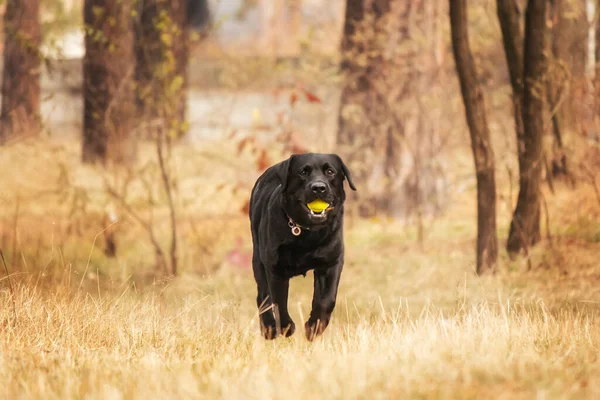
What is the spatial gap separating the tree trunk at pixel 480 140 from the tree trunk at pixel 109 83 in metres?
3.33

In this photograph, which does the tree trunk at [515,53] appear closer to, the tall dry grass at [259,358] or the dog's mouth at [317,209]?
the tall dry grass at [259,358]

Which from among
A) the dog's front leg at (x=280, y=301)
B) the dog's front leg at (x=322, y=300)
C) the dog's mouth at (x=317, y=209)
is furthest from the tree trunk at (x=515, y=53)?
the dog's mouth at (x=317, y=209)

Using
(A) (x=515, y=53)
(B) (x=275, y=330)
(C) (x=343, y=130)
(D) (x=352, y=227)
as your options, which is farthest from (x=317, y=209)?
(C) (x=343, y=130)

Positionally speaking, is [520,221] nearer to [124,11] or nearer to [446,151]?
[446,151]

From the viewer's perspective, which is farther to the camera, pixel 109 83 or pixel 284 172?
pixel 109 83

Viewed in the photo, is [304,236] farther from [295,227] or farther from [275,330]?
[275,330]

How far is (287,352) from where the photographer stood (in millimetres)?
5098

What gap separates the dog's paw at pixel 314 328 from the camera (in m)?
5.77

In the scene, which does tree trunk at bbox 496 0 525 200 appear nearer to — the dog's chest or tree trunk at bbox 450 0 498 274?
tree trunk at bbox 450 0 498 274

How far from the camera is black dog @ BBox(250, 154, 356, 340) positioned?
18.6 ft

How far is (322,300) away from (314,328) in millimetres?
180

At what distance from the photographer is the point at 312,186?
5484 millimetres

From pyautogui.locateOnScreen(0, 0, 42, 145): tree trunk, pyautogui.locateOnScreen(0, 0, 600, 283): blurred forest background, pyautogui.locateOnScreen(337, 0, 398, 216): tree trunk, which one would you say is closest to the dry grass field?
pyautogui.locateOnScreen(0, 0, 600, 283): blurred forest background

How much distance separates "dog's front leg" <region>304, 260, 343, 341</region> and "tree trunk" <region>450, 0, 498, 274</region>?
3.10 metres
